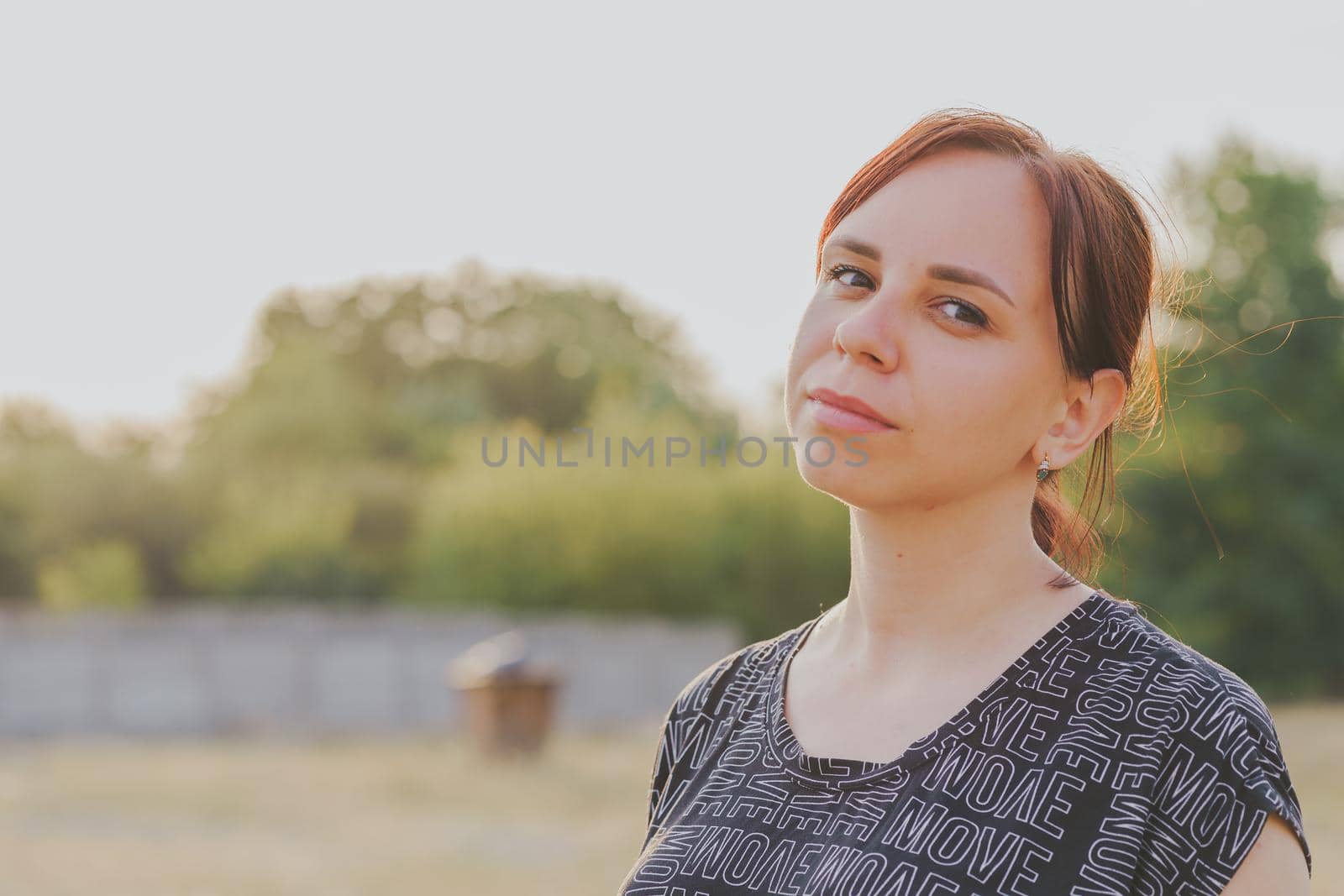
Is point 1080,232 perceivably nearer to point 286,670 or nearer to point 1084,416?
point 1084,416

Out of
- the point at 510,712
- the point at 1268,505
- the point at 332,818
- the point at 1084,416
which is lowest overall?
the point at 1268,505

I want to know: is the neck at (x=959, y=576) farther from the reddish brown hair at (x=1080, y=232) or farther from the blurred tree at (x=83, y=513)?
the blurred tree at (x=83, y=513)

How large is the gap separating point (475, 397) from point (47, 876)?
1952 centimetres

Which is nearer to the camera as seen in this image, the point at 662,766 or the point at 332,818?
the point at 662,766

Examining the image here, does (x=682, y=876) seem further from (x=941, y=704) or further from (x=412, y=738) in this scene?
(x=412, y=738)

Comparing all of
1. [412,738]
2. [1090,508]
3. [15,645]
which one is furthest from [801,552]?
[1090,508]

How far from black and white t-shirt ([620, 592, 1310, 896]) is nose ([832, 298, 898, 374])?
306 millimetres

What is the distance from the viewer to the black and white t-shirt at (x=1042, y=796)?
112 cm

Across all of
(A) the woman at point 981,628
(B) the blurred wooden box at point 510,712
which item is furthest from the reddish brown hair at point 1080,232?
(B) the blurred wooden box at point 510,712

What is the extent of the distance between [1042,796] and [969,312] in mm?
435

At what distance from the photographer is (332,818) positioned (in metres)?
10.2

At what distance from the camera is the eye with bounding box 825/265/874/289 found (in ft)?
4.35

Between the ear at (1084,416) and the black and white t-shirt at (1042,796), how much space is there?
0.47ft

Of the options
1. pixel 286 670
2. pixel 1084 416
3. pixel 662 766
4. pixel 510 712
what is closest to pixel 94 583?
pixel 286 670
